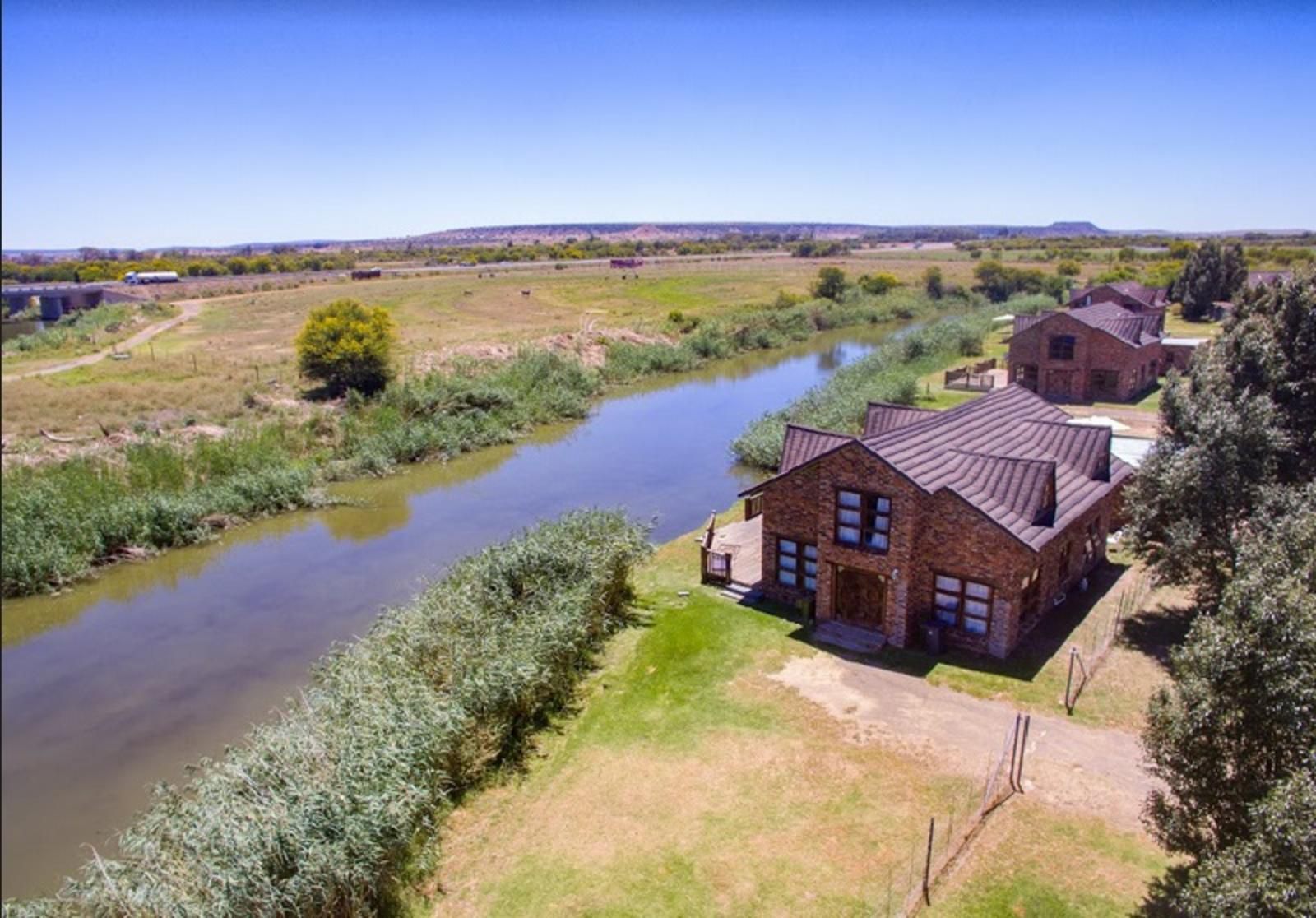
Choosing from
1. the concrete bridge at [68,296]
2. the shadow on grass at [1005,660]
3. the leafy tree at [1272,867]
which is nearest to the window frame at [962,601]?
the shadow on grass at [1005,660]

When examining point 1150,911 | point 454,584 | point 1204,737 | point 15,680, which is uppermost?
point 15,680

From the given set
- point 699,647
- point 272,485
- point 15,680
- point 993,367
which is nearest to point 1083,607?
point 699,647

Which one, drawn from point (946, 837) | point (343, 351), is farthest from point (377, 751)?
point (343, 351)

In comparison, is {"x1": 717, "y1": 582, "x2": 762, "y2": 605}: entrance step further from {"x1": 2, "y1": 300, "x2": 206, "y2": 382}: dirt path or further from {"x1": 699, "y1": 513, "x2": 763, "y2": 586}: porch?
{"x1": 2, "y1": 300, "x2": 206, "y2": 382}: dirt path

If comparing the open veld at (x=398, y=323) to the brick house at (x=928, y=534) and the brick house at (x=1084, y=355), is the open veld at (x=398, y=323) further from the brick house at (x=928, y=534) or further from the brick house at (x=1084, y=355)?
the brick house at (x=1084, y=355)

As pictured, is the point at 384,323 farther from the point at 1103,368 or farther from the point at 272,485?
the point at 1103,368

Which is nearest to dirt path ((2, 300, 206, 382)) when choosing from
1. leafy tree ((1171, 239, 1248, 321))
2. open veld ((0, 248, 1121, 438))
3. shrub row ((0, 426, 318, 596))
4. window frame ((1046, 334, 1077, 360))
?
open veld ((0, 248, 1121, 438))

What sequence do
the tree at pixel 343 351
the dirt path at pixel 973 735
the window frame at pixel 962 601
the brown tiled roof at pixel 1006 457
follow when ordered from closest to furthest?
the dirt path at pixel 973 735 → the window frame at pixel 962 601 → the brown tiled roof at pixel 1006 457 → the tree at pixel 343 351
